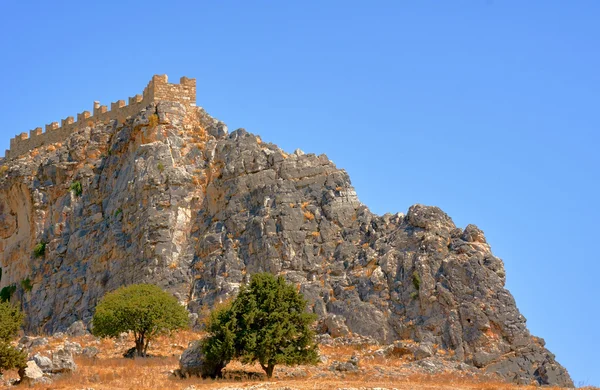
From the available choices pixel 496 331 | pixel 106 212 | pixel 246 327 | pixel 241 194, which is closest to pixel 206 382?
pixel 246 327

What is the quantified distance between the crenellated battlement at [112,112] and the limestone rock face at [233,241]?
0.64 meters

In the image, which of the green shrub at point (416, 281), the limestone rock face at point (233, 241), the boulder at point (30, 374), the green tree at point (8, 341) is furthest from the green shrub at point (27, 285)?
the green shrub at point (416, 281)

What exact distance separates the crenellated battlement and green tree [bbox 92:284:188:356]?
14028 mm

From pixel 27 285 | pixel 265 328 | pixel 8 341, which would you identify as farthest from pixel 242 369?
pixel 27 285

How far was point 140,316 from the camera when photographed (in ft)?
143

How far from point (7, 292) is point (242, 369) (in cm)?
2218

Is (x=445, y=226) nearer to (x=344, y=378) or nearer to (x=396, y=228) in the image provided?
(x=396, y=228)

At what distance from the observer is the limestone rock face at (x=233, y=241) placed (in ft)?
146

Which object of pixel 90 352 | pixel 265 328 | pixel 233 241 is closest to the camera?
pixel 265 328

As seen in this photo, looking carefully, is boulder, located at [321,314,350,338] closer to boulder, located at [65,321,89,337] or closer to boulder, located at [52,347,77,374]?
boulder, located at [65,321,89,337]

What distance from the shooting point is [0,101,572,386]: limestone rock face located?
1751 inches

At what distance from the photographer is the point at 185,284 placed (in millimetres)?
49719

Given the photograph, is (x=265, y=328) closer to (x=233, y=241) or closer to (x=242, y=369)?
(x=242, y=369)

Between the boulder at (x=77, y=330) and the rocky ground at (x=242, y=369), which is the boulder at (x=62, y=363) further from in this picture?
the boulder at (x=77, y=330)
